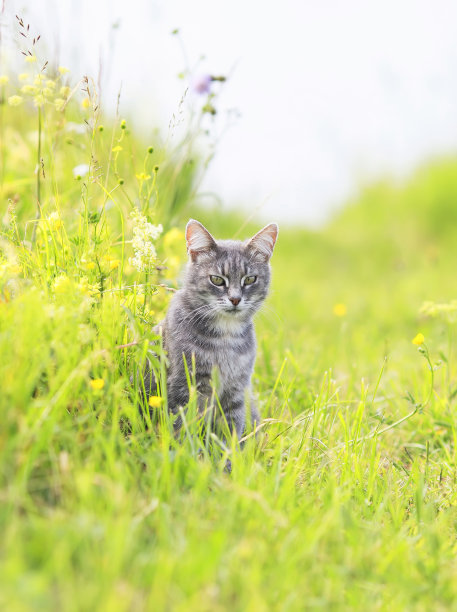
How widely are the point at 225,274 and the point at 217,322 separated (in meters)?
0.24

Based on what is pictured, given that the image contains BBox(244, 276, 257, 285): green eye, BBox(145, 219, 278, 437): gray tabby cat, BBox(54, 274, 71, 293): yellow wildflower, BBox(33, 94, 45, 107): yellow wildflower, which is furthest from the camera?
BBox(244, 276, 257, 285): green eye

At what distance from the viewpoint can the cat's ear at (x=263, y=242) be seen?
10.3 ft

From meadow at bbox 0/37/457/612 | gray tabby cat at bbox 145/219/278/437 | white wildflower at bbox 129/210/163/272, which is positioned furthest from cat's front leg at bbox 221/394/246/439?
white wildflower at bbox 129/210/163/272

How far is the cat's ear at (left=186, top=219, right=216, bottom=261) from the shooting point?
9.85 feet

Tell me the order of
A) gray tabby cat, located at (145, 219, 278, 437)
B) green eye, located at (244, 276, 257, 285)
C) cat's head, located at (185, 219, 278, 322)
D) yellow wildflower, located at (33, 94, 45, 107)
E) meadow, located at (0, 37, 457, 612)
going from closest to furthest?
meadow, located at (0, 37, 457, 612)
yellow wildflower, located at (33, 94, 45, 107)
gray tabby cat, located at (145, 219, 278, 437)
cat's head, located at (185, 219, 278, 322)
green eye, located at (244, 276, 257, 285)

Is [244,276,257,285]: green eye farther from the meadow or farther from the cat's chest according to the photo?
the meadow

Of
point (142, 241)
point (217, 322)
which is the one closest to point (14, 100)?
point (142, 241)

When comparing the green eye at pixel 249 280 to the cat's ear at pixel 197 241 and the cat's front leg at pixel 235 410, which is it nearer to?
the cat's ear at pixel 197 241

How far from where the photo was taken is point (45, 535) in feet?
5.47

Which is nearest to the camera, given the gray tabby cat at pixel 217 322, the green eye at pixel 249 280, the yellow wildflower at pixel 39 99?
the yellow wildflower at pixel 39 99

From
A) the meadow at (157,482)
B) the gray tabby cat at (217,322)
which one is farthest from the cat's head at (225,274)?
the meadow at (157,482)

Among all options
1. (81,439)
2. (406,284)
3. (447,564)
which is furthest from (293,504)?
(406,284)

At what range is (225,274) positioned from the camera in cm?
299

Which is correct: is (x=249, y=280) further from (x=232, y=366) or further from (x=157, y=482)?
(x=157, y=482)
